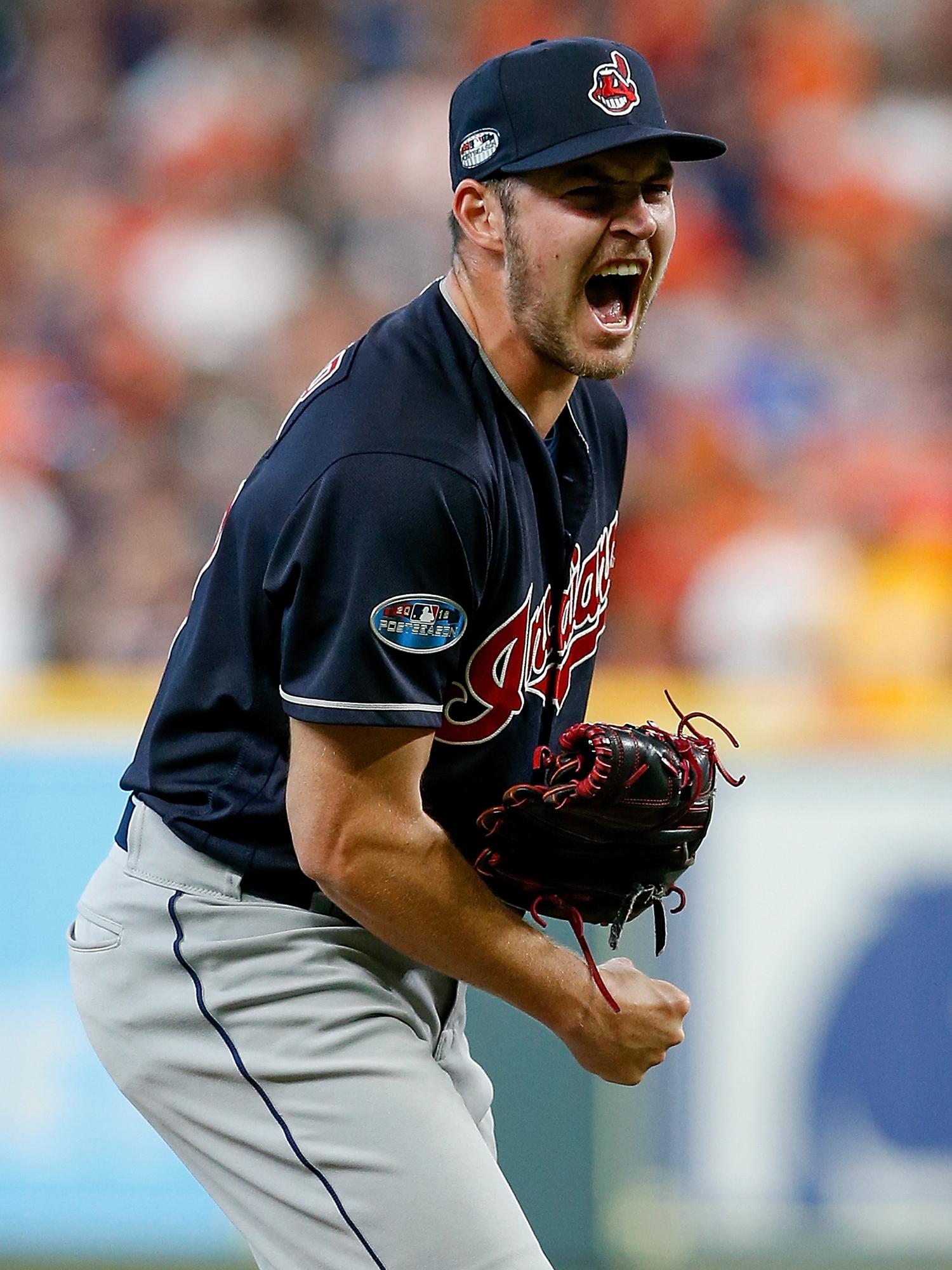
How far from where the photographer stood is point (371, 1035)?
2.16m

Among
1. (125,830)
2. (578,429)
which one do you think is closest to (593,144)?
(578,429)

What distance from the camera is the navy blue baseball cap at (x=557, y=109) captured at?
2096 mm

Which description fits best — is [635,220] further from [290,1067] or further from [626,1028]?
[290,1067]

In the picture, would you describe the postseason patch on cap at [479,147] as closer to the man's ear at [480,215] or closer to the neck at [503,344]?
the man's ear at [480,215]

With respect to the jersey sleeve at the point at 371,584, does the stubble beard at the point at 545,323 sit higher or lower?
higher

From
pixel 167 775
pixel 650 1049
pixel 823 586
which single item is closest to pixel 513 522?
pixel 167 775

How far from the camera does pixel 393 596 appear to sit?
78.2 inches

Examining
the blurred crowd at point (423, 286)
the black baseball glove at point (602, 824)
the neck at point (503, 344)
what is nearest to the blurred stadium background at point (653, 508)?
the blurred crowd at point (423, 286)

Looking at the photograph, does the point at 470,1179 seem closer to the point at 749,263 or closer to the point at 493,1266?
the point at 493,1266

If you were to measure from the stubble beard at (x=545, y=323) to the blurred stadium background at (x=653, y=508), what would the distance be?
2.27 m

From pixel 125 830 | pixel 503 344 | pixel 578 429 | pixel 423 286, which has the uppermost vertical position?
pixel 423 286

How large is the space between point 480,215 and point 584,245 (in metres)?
0.16

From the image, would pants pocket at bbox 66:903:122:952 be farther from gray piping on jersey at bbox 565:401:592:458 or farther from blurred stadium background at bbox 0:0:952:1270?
blurred stadium background at bbox 0:0:952:1270

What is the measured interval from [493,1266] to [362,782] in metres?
0.58
